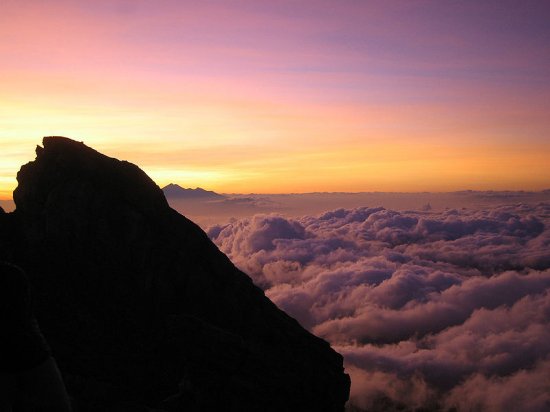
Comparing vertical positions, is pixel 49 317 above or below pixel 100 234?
below

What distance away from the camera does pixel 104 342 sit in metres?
33.0

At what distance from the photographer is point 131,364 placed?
32844 mm

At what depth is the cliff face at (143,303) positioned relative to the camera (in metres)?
32.7

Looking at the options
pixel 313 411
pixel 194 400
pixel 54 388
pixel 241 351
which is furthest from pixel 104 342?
pixel 54 388

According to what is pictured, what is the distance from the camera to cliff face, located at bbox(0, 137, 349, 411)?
32.7 m

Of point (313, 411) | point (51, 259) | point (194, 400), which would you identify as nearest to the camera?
point (194, 400)

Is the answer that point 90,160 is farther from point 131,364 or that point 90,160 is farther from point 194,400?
point 194,400

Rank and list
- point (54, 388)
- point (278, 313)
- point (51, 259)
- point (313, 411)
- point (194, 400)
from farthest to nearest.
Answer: point (278, 313) < point (313, 411) < point (51, 259) < point (194, 400) < point (54, 388)

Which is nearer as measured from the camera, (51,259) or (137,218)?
(51,259)

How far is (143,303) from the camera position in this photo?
37.3 metres

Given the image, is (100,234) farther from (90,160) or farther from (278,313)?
(278,313)

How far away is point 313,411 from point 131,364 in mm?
17221

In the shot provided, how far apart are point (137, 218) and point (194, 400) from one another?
16691 mm

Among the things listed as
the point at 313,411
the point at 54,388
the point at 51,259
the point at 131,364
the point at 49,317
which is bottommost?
the point at 313,411
